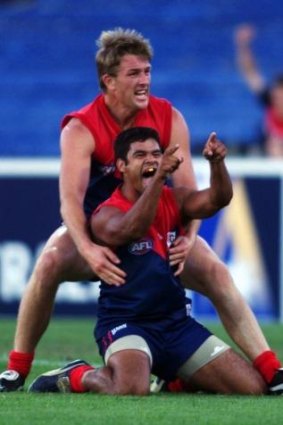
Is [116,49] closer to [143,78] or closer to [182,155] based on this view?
[143,78]

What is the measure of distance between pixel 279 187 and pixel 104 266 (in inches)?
261

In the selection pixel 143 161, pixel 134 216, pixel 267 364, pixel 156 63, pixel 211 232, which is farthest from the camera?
pixel 156 63

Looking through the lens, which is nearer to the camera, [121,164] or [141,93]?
[121,164]

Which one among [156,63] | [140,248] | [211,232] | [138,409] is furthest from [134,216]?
[156,63]

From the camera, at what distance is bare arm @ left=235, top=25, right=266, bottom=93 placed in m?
17.4

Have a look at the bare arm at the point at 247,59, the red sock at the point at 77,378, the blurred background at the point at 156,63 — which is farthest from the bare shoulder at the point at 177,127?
the bare arm at the point at 247,59

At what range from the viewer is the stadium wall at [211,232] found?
1280 cm

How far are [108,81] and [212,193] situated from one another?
87 cm

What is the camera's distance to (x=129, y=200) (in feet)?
22.3

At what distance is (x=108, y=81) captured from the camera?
279 inches

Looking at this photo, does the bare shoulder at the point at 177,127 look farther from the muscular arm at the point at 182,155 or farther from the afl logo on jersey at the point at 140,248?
the afl logo on jersey at the point at 140,248

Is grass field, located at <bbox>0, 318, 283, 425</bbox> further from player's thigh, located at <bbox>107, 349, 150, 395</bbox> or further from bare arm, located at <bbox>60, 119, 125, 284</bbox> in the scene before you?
bare arm, located at <bbox>60, 119, 125, 284</bbox>

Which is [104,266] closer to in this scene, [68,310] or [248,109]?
[68,310]

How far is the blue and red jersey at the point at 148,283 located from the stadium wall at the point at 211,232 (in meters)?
5.80
